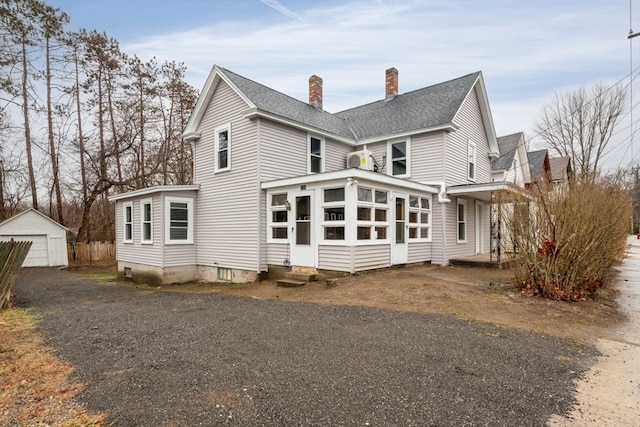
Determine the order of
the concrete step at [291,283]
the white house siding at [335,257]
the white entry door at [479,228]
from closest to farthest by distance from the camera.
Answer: the white house siding at [335,257] → the concrete step at [291,283] → the white entry door at [479,228]

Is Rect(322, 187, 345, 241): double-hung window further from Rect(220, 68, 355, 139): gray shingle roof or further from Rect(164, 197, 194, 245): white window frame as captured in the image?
Rect(164, 197, 194, 245): white window frame

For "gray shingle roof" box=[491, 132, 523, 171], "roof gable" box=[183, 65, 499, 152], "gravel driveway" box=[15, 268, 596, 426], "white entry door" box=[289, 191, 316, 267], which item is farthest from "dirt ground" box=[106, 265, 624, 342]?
"gray shingle roof" box=[491, 132, 523, 171]

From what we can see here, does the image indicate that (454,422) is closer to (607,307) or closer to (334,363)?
(334,363)

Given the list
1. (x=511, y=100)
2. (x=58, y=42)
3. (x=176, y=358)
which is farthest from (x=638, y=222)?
(x=58, y=42)

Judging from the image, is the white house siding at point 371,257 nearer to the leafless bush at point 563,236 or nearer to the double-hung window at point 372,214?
the double-hung window at point 372,214

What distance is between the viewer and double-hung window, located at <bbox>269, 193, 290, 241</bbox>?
11.2 m

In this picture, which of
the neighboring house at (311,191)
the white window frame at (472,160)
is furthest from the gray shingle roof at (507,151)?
the white window frame at (472,160)

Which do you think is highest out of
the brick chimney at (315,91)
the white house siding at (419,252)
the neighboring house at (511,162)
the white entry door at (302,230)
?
the brick chimney at (315,91)

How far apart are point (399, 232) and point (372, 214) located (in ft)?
5.71

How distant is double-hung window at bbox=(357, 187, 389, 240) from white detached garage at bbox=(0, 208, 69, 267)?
20.1 m

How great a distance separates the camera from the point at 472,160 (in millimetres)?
14820

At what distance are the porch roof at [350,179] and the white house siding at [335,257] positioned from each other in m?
1.95

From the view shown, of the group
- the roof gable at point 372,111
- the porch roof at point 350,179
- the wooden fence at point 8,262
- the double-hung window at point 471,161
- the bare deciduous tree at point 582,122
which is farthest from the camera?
the bare deciduous tree at point 582,122

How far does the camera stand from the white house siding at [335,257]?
31.5 feet
